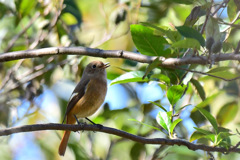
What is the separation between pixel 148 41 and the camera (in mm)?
2592

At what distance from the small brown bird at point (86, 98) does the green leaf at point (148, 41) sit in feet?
5.80

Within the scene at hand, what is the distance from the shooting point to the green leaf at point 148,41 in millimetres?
2571

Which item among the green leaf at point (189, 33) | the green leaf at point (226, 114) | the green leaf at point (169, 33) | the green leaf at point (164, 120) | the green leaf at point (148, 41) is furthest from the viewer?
the green leaf at point (226, 114)

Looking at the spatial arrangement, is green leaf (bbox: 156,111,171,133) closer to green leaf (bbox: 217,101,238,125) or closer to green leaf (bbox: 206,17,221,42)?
green leaf (bbox: 206,17,221,42)

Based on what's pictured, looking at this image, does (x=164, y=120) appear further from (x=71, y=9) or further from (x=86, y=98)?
(x=71, y=9)

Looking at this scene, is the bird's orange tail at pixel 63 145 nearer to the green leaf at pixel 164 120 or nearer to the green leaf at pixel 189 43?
the green leaf at pixel 164 120

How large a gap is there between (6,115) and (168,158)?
169 centimetres

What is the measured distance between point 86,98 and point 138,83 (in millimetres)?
777

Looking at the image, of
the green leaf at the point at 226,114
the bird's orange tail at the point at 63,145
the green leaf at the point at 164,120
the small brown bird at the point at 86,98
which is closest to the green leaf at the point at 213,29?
the green leaf at the point at 164,120

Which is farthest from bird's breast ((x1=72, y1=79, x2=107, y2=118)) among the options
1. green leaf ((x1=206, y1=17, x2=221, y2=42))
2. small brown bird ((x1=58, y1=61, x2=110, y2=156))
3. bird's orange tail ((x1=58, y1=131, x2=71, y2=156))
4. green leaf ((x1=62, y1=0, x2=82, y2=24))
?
green leaf ((x1=206, y1=17, x2=221, y2=42))

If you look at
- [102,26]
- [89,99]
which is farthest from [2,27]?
[89,99]

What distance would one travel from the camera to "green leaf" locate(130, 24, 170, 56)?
101 inches

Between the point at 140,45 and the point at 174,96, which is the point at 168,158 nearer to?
the point at 174,96

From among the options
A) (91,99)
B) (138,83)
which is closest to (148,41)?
(138,83)
